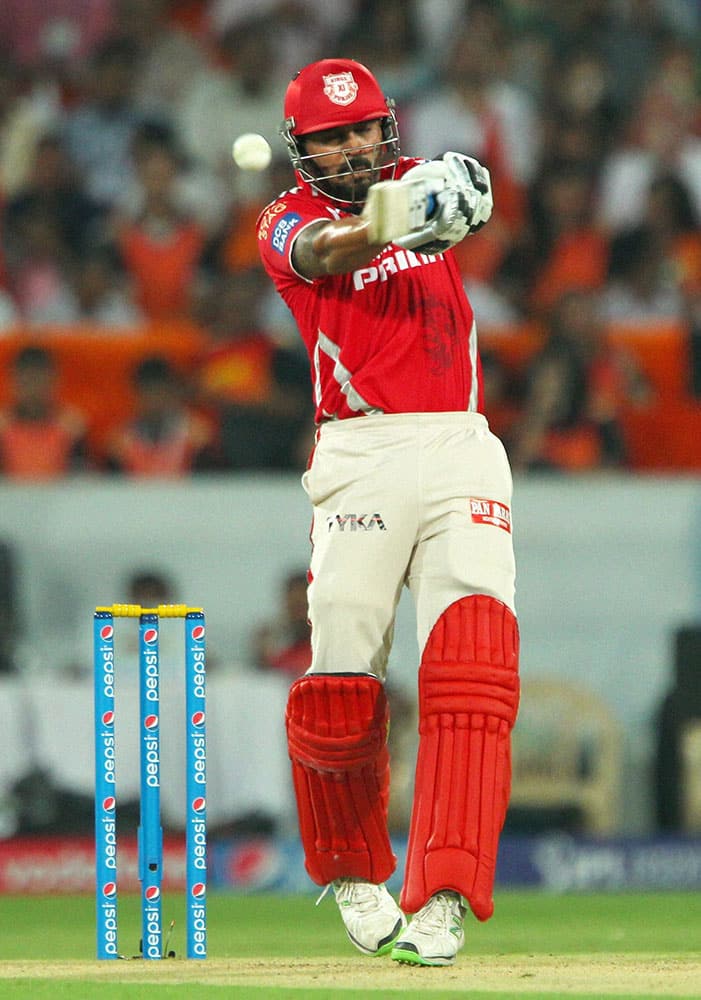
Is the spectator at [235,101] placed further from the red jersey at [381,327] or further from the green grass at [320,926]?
the red jersey at [381,327]

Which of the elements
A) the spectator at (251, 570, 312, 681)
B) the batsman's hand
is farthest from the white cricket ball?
the spectator at (251, 570, 312, 681)

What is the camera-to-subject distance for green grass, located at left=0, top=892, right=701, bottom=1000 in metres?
3.61

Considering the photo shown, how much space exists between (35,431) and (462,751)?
4430 mm

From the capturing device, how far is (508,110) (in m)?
10.3

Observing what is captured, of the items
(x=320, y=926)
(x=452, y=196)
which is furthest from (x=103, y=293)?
(x=452, y=196)

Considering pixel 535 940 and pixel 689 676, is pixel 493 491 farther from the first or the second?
pixel 689 676

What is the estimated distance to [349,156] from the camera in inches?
171

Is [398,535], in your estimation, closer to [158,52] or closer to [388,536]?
[388,536]

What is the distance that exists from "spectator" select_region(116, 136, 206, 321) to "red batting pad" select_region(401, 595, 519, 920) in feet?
18.2

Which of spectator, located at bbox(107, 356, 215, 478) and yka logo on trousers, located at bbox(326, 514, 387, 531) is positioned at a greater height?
spectator, located at bbox(107, 356, 215, 478)

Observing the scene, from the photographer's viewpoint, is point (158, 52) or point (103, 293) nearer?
point (103, 293)

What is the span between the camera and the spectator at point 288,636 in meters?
7.46

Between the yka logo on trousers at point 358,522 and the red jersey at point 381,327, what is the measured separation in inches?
9.3

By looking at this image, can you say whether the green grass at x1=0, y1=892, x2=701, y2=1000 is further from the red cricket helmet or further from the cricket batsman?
the red cricket helmet
